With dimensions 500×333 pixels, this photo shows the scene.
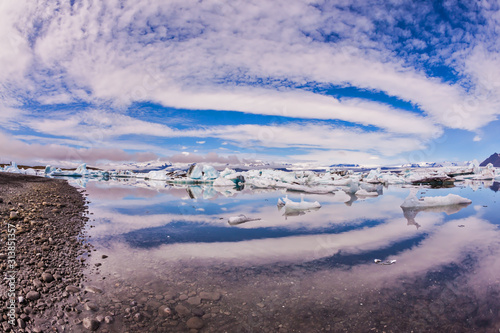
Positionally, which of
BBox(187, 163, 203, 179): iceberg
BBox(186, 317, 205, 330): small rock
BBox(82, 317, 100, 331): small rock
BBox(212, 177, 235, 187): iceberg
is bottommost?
BBox(186, 317, 205, 330): small rock

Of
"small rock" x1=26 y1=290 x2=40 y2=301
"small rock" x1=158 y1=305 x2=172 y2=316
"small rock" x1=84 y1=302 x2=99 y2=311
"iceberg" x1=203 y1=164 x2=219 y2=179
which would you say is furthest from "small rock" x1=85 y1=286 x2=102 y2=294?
"iceberg" x1=203 y1=164 x2=219 y2=179

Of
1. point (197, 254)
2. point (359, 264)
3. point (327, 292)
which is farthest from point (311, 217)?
point (327, 292)

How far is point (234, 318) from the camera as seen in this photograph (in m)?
2.57

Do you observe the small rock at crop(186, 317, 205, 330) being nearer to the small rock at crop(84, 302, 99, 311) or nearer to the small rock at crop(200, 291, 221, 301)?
the small rock at crop(200, 291, 221, 301)

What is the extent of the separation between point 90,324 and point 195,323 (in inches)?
37.9

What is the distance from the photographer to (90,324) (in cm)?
240

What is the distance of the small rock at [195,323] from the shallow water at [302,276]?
0.15 ft

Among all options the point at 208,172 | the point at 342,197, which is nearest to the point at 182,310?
the point at 342,197

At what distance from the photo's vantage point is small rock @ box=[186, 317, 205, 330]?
8.03 feet

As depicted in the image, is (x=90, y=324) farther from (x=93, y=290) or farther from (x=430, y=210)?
(x=430, y=210)

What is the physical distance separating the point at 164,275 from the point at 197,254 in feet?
3.08

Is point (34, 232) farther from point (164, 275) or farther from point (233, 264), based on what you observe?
point (233, 264)

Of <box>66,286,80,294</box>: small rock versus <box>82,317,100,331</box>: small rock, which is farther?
<box>66,286,80,294</box>: small rock

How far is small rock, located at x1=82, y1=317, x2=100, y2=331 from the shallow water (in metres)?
0.14
